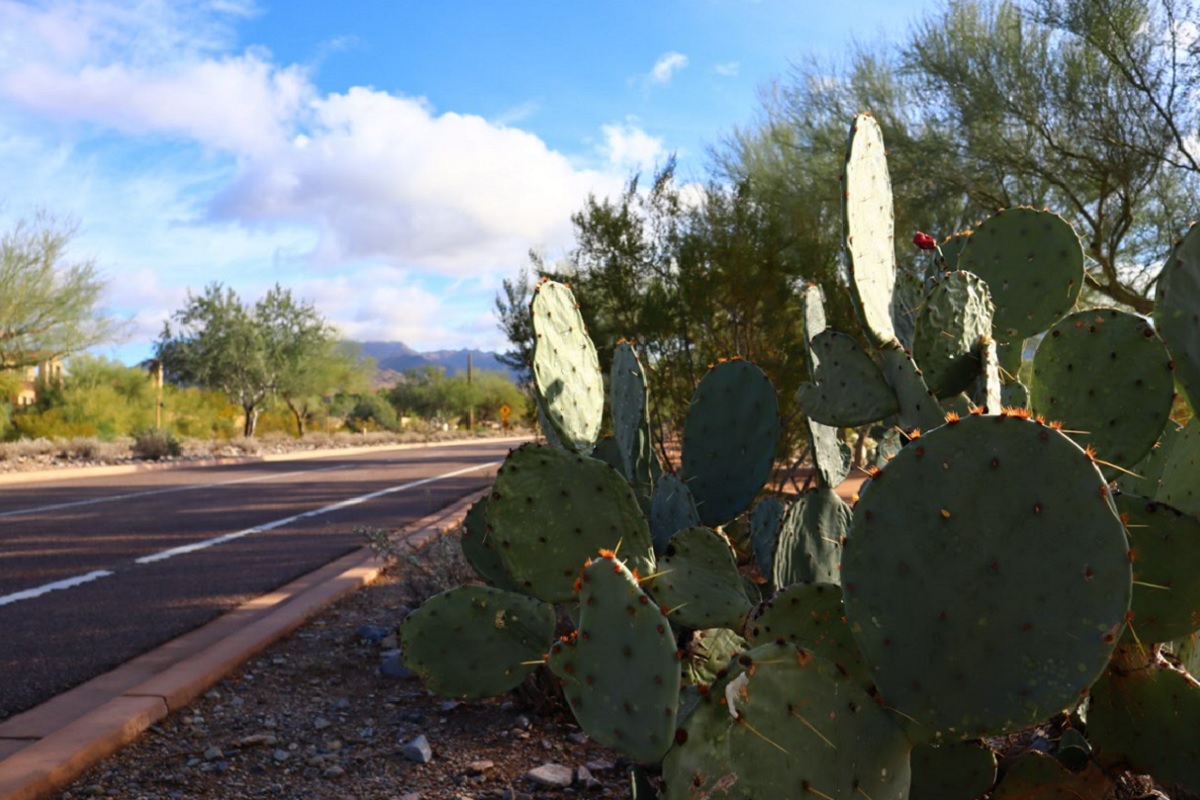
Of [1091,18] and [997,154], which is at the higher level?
[1091,18]

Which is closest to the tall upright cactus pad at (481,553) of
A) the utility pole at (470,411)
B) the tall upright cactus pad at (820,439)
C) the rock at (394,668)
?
the tall upright cactus pad at (820,439)

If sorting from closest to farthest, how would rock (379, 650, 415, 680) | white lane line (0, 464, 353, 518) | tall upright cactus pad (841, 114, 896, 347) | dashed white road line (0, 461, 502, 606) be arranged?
tall upright cactus pad (841, 114, 896, 347), rock (379, 650, 415, 680), dashed white road line (0, 461, 502, 606), white lane line (0, 464, 353, 518)

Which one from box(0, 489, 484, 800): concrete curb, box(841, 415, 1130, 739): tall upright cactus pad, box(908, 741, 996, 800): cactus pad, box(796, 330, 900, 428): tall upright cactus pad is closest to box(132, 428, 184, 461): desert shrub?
box(0, 489, 484, 800): concrete curb

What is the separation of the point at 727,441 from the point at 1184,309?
4.96 feet

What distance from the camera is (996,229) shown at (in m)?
3.40

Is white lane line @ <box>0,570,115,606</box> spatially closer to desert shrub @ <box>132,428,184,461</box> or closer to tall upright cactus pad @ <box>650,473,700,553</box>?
tall upright cactus pad @ <box>650,473,700,553</box>

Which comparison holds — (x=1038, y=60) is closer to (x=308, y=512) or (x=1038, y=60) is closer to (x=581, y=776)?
(x=308, y=512)

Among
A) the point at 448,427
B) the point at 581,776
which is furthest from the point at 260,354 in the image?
the point at 581,776

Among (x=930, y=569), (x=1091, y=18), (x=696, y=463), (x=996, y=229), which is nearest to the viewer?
(x=930, y=569)

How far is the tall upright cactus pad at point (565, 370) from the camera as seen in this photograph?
332 cm

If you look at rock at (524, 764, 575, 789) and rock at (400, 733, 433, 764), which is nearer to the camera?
rock at (524, 764, 575, 789)

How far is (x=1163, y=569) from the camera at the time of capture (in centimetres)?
240

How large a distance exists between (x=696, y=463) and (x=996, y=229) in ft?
3.94

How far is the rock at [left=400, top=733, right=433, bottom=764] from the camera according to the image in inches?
151
